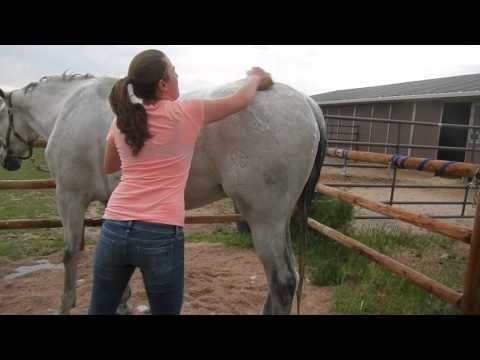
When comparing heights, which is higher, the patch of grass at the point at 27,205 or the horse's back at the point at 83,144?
the horse's back at the point at 83,144

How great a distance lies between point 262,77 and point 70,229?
1.89 meters

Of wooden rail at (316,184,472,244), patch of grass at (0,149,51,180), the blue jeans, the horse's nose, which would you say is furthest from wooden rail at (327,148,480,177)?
patch of grass at (0,149,51,180)

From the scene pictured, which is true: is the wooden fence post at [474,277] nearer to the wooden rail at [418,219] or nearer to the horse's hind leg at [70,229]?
the wooden rail at [418,219]

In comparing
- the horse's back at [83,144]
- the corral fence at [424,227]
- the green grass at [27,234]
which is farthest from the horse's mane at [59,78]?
the green grass at [27,234]

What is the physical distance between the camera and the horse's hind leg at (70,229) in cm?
272

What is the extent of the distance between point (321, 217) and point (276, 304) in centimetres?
261

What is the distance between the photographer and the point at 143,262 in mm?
1429

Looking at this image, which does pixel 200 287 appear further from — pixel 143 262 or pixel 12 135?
pixel 12 135

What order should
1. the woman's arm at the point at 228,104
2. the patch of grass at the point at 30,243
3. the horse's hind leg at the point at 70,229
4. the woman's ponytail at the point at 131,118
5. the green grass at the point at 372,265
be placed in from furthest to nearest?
the patch of grass at the point at 30,243
the green grass at the point at 372,265
the horse's hind leg at the point at 70,229
the woman's arm at the point at 228,104
the woman's ponytail at the point at 131,118

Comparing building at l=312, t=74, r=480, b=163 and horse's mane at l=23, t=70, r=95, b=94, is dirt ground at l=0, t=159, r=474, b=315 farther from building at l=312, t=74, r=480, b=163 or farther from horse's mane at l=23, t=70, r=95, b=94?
building at l=312, t=74, r=480, b=163

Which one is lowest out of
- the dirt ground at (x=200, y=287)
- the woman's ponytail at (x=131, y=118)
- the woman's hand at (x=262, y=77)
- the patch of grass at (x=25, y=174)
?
the patch of grass at (x=25, y=174)

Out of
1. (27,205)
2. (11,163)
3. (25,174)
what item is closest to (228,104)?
(11,163)

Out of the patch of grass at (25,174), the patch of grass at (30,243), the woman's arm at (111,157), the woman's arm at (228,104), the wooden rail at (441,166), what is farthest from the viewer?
the patch of grass at (25,174)
